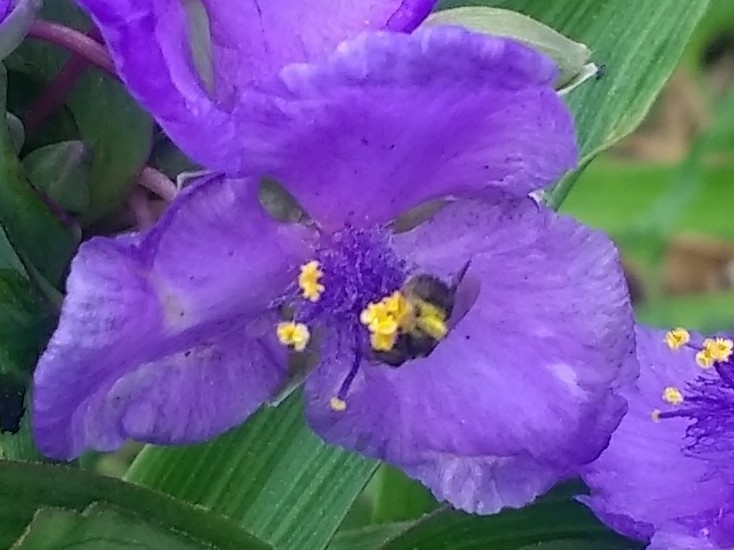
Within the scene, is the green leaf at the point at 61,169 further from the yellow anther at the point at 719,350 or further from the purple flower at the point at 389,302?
the yellow anther at the point at 719,350

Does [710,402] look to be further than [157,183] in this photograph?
Yes

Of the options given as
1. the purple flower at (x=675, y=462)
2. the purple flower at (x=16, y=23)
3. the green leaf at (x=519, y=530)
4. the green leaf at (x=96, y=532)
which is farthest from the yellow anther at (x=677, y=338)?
the purple flower at (x=16, y=23)

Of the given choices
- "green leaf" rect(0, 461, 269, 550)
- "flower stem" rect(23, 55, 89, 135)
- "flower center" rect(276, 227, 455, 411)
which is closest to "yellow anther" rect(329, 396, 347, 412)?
"flower center" rect(276, 227, 455, 411)

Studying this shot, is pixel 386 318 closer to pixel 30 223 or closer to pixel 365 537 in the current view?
pixel 30 223

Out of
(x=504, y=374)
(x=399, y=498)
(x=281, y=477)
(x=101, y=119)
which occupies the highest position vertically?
→ (x=101, y=119)

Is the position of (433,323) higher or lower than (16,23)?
lower

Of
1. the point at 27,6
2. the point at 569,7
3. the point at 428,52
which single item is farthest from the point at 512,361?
the point at 569,7

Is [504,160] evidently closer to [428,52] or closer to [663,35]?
[428,52]

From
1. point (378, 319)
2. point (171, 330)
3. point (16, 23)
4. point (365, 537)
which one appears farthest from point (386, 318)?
point (365, 537)
